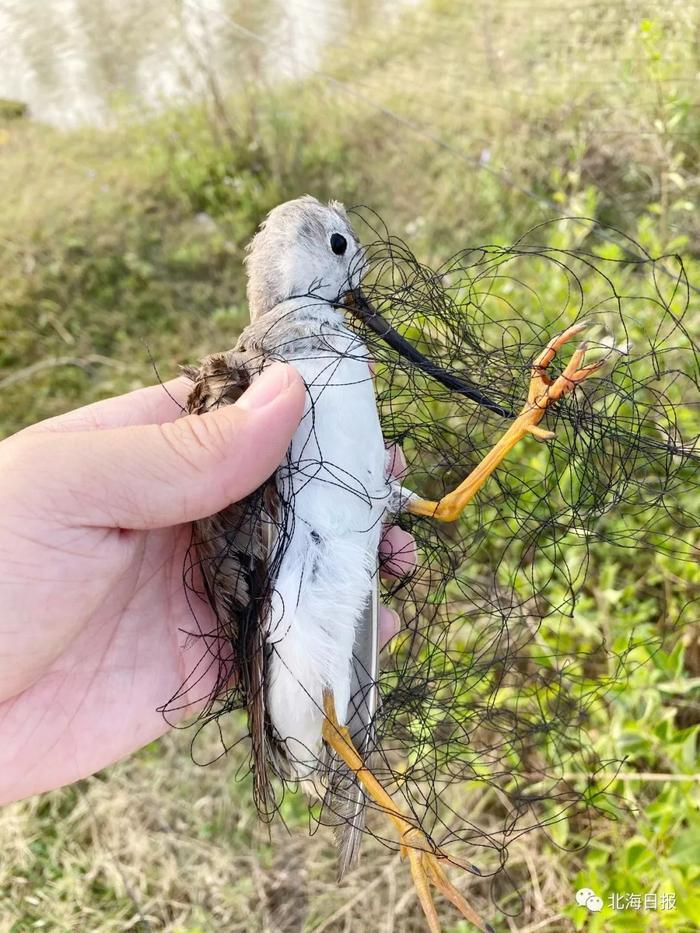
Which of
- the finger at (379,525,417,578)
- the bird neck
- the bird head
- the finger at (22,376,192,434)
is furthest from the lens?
the finger at (22,376,192,434)

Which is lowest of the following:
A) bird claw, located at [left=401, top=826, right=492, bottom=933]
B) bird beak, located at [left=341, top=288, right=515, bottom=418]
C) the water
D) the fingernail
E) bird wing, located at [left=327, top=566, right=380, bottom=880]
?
bird claw, located at [left=401, top=826, right=492, bottom=933]

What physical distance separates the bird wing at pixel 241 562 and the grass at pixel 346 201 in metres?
0.94

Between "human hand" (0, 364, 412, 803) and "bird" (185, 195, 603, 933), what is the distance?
10cm

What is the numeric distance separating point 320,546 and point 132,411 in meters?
0.94

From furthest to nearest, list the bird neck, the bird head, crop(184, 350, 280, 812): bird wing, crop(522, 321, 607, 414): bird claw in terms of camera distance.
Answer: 1. the bird head
2. the bird neck
3. crop(184, 350, 280, 812): bird wing
4. crop(522, 321, 607, 414): bird claw

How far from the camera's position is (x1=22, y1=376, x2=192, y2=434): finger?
2096 millimetres

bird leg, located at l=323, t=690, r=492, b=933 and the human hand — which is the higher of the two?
the human hand

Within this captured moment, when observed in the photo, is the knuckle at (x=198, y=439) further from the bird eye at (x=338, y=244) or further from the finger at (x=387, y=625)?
the finger at (x=387, y=625)

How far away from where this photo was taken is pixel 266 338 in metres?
1.72

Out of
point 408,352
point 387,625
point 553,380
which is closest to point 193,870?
point 387,625

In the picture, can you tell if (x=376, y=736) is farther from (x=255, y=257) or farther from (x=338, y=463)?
(x=255, y=257)

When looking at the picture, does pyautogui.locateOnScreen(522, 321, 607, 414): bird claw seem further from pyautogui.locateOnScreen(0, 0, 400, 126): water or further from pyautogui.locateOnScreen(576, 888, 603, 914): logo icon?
pyautogui.locateOnScreen(0, 0, 400, 126): water

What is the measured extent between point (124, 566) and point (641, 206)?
384cm

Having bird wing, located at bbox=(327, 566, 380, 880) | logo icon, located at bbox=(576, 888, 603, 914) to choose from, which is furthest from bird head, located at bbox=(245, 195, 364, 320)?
logo icon, located at bbox=(576, 888, 603, 914)
